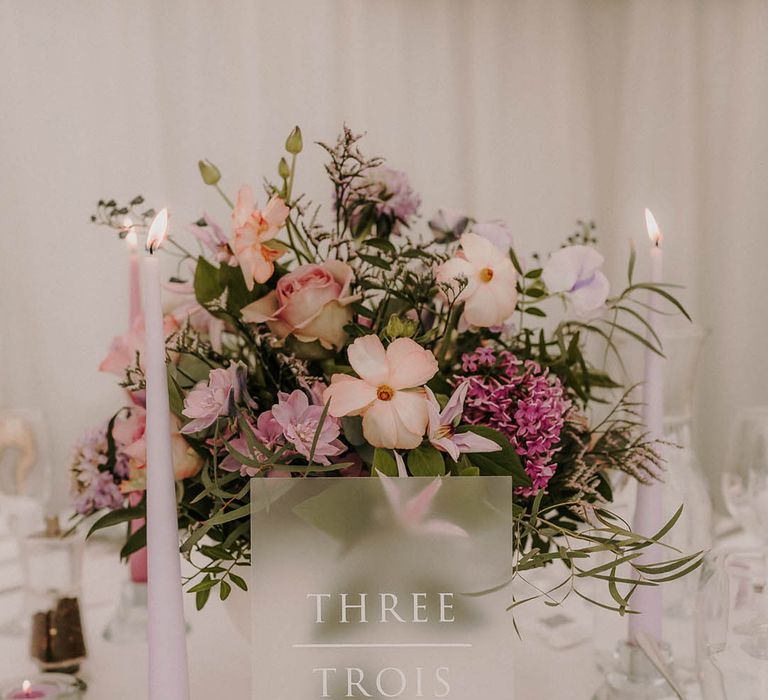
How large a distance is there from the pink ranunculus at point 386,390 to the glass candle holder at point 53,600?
18.6 inches

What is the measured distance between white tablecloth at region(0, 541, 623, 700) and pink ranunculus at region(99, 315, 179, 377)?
0.32 m

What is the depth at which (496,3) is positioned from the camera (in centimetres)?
242

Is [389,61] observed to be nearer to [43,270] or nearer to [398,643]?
[43,270]

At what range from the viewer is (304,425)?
546mm

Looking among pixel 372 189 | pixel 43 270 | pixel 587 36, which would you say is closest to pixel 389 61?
pixel 587 36

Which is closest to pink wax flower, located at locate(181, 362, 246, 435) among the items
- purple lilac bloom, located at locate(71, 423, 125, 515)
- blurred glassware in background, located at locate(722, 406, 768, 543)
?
purple lilac bloom, located at locate(71, 423, 125, 515)

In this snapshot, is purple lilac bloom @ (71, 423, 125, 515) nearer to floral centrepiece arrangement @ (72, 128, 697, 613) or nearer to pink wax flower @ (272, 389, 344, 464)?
floral centrepiece arrangement @ (72, 128, 697, 613)

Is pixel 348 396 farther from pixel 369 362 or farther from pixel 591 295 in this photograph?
pixel 591 295

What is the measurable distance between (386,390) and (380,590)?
0.42 feet

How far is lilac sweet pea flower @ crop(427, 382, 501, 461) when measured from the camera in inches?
20.9

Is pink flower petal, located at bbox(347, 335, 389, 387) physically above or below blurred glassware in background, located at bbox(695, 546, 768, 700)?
above

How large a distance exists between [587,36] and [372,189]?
196 centimetres

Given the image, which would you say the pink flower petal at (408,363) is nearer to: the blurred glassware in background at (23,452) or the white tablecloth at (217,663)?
the white tablecloth at (217,663)

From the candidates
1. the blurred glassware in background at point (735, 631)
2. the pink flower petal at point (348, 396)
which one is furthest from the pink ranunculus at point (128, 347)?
the blurred glassware in background at point (735, 631)
